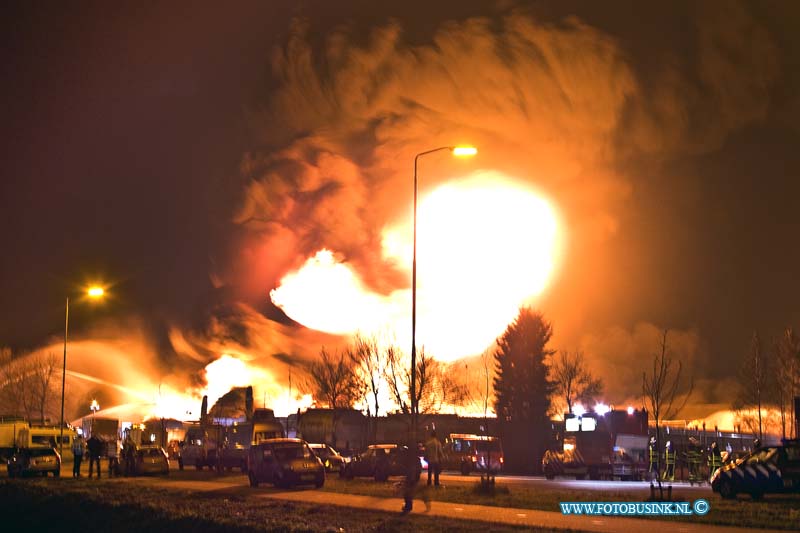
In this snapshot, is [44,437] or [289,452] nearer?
[289,452]

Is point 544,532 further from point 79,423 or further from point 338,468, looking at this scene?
point 79,423

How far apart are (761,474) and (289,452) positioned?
17981 mm

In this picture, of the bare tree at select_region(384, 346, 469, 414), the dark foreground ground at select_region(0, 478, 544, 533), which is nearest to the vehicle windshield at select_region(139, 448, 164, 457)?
the dark foreground ground at select_region(0, 478, 544, 533)

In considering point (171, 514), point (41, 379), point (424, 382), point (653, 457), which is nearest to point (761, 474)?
point (653, 457)

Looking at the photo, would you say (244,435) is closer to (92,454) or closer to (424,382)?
(424,382)

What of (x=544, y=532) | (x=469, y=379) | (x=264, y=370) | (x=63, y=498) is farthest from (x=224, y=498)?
(x=264, y=370)

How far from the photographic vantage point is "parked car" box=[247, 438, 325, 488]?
124ft

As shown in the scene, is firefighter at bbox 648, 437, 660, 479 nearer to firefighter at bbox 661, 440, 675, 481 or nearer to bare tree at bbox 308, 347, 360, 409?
firefighter at bbox 661, 440, 675, 481

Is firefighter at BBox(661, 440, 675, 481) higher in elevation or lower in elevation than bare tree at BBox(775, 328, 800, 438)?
lower

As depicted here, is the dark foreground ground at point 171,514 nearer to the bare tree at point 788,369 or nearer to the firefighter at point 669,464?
the firefighter at point 669,464

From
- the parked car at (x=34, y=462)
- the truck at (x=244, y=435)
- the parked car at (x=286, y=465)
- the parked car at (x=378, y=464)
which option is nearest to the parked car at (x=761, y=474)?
the parked car at (x=286, y=465)

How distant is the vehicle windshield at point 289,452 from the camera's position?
125ft

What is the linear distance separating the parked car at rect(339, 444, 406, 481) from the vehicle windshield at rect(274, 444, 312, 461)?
582 cm

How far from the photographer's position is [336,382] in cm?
10500
